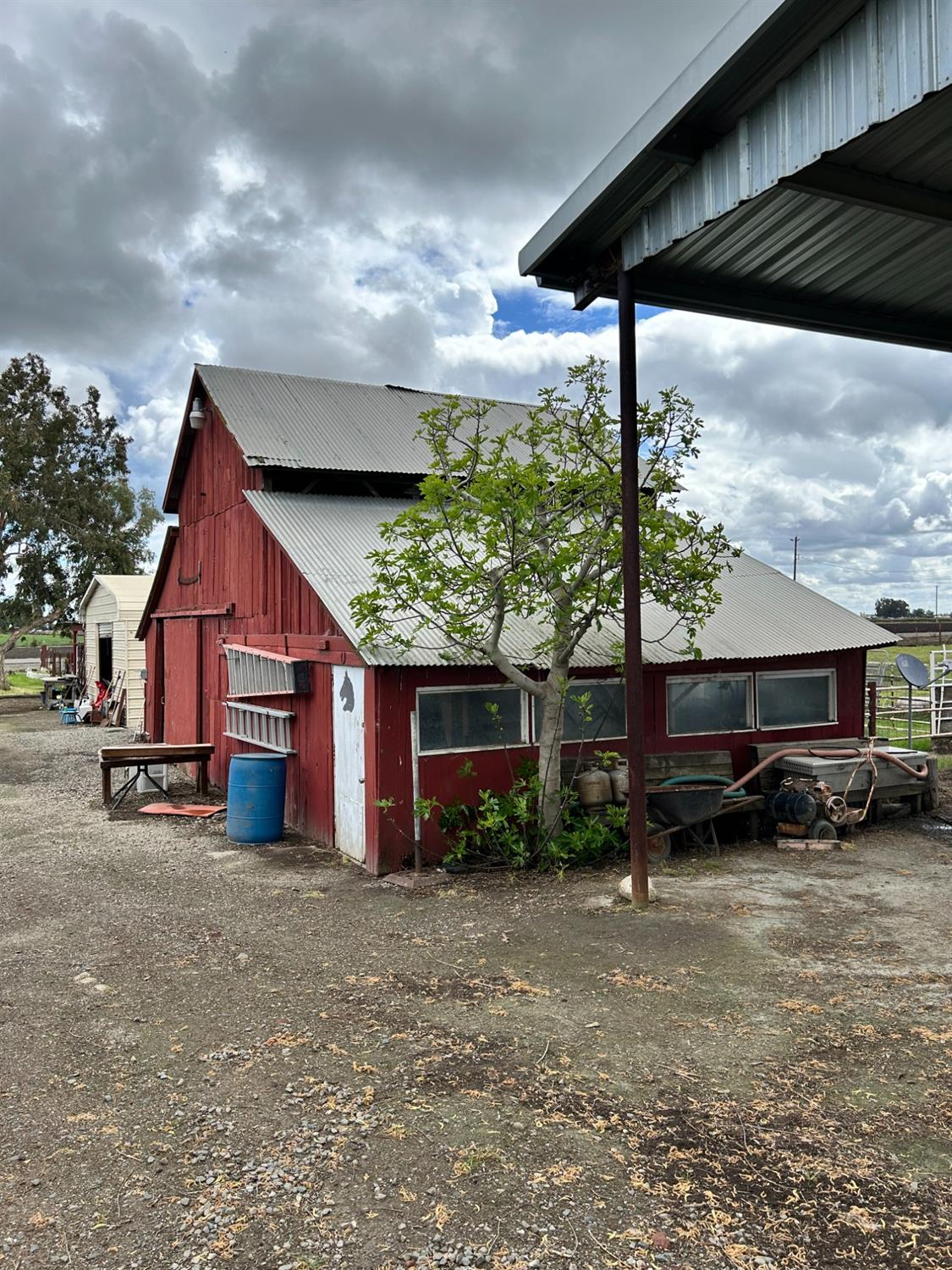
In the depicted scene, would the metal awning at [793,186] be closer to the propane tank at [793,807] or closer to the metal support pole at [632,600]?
the metal support pole at [632,600]

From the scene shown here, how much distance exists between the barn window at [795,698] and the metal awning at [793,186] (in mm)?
4928

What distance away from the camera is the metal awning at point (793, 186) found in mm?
4852

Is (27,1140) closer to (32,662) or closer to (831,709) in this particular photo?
(831,709)

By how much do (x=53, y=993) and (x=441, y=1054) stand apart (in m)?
2.82

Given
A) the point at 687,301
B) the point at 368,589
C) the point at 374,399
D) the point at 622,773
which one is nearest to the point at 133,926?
the point at 368,589

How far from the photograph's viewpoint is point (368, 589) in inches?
403

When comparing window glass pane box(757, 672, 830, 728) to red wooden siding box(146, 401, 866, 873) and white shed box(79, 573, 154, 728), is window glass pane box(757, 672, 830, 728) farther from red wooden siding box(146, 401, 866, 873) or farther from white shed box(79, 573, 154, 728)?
white shed box(79, 573, 154, 728)

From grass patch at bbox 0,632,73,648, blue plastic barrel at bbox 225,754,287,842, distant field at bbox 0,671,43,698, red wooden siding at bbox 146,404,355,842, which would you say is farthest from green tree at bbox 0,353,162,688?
grass patch at bbox 0,632,73,648

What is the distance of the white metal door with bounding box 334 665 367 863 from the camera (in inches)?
373

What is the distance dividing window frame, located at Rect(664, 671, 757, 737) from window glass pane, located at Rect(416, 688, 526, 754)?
87.2 inches

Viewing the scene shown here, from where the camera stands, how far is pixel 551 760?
30.5 feet

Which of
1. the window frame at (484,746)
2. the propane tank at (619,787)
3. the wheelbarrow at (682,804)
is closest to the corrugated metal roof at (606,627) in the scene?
the window frame at (484,746)

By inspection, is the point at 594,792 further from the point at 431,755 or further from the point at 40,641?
the point at 40,641

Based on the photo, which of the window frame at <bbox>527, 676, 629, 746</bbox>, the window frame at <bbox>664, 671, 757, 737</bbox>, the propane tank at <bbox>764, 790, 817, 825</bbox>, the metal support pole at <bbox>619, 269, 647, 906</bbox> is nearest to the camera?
the metal support pole at <bbox>619, 269, 647, 906</bbox>
